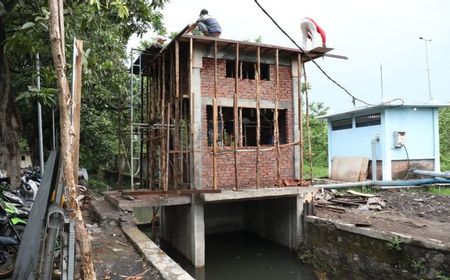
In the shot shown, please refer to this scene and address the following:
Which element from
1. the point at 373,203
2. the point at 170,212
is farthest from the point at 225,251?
the point at 373,203

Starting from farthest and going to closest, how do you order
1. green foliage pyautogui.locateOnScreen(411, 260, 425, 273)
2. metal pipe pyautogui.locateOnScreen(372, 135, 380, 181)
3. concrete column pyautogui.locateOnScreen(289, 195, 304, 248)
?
metal pipe pyautogui.locateOnScreen(372, 135, 380, 181) → concrete column pyautogui.locateOnScreen(289, 195, 304, 248) → green foliage pyautogui.locateOnScreen(411, 260, 425, 273)

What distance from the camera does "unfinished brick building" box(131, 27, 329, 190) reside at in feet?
31.2

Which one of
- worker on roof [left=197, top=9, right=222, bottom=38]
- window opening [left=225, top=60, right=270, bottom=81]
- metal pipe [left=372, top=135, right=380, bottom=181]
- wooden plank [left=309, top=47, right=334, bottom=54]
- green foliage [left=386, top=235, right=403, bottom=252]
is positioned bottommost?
green foliage [left=386, top=235, right=403, bottom=252]

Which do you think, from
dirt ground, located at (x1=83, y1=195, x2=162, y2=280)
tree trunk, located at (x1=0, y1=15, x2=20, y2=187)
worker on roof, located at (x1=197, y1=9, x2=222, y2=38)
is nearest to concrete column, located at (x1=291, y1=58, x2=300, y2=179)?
worker on roof, located at (x1=197, y1=9, x2=222, y2=38)

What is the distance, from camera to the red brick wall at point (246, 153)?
9922 mm

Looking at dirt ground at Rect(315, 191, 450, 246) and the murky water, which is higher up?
dirt ground at Rect(315, 191, 450, 246)

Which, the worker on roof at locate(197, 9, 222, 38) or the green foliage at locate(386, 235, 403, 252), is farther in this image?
the worker on roof at locate(197, 9, 222, 38)

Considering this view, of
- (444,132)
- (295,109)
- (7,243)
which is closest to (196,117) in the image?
(295,109)

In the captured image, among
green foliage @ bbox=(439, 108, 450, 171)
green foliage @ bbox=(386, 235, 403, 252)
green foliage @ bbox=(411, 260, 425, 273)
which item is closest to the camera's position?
green foliage @ bbox=(411, 260, 425, 273)

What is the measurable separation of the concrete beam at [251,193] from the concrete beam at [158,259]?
214 centimetres

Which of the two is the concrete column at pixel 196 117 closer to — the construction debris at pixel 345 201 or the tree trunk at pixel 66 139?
the construction debris at pixel 345 201

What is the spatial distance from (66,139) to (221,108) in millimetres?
7285

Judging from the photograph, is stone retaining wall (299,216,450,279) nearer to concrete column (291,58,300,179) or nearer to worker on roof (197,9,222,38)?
concrete column (291,58,300,179)

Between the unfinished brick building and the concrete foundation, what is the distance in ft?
1.72
